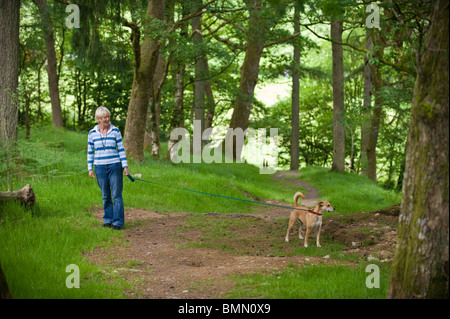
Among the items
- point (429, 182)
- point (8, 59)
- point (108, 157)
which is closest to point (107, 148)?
point (108, 157)

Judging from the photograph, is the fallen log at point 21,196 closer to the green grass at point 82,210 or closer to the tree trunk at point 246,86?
the green grass at point 82,210

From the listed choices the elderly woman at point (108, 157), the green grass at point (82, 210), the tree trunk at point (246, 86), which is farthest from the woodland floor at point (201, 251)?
the tree trunk at point (246, 86)

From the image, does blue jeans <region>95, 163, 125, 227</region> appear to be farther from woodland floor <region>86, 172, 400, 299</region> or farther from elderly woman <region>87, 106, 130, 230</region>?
woodland floor <region>86, 172, 400, 299</region>

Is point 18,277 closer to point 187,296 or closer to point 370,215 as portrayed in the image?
point 187,296

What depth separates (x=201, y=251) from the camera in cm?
705

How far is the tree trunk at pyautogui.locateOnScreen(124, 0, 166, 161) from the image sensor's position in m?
14.4

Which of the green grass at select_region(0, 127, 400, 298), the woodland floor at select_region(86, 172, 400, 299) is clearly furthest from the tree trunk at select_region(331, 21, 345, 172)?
the woodland floor at select_region(86, 172, 400, 299)

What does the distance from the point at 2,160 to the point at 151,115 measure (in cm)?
621

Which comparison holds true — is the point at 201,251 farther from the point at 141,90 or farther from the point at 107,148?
the point at 141,90

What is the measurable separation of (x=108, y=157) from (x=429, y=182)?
5.48 m

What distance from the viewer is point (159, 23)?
13.0 m

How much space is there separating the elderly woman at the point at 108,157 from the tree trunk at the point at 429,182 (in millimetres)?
5037

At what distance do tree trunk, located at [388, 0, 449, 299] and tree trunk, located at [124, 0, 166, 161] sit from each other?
11.2 meters
